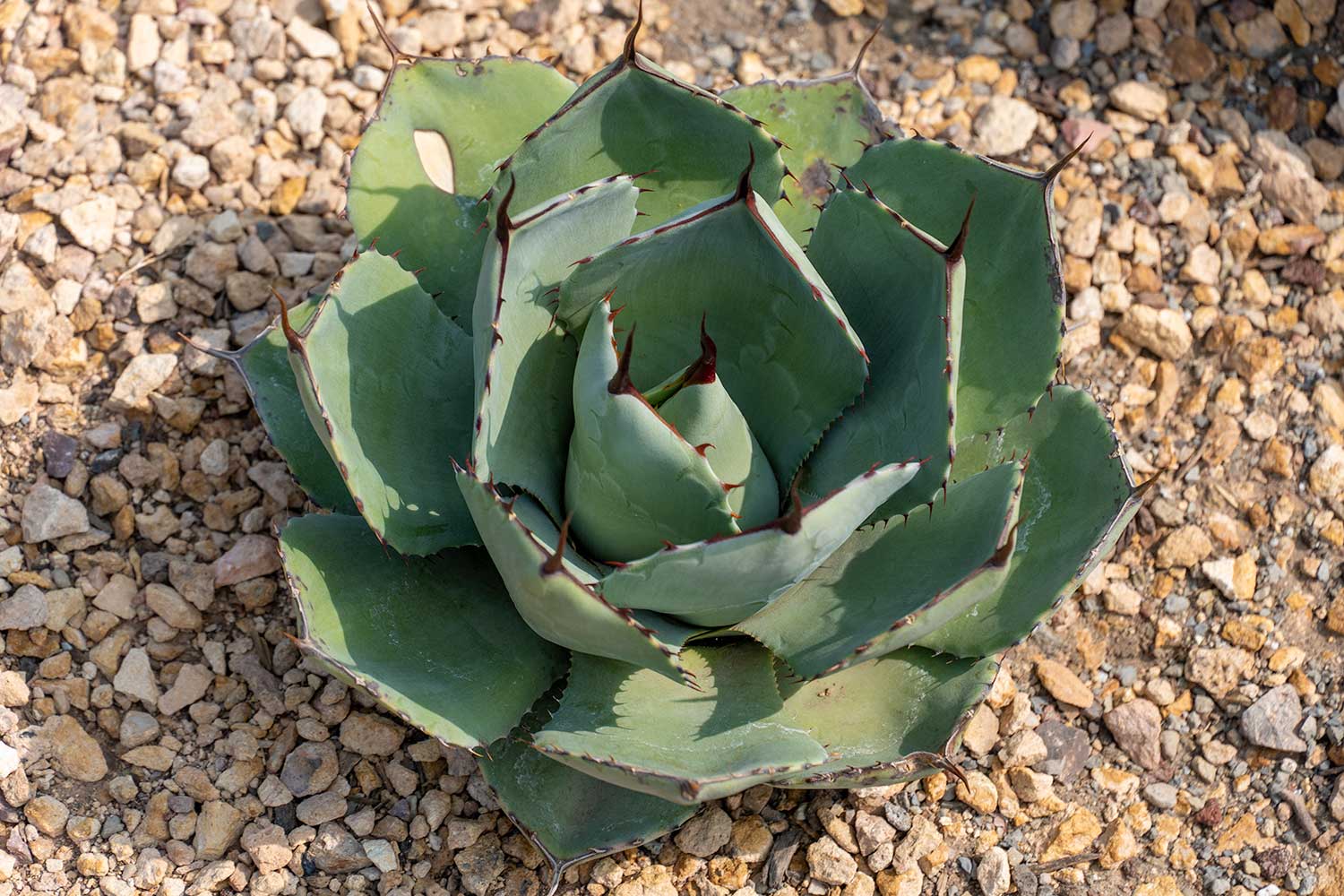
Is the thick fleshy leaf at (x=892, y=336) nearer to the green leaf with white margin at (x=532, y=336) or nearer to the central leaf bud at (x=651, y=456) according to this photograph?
the central leaf bud at (x=651, y=456)

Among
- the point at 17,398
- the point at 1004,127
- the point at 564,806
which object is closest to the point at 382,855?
the point at 564,806

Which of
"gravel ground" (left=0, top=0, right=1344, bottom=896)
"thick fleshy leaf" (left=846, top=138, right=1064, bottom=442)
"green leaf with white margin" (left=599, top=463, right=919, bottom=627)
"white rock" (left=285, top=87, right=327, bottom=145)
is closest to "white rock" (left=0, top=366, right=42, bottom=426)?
"gravel ground" (left=0, top=0, right=1344, bottom=896)

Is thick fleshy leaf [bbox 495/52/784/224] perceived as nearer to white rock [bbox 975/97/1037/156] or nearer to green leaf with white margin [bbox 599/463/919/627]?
green leaf with white margin [bbox 599/463/919/627]

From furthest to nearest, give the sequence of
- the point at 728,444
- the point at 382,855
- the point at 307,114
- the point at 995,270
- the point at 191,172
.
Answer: the point at 307,114
the point at 191,172
the point at 382,855
the point at 995,270
the point at 728,444

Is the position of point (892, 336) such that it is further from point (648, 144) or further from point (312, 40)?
point (312, 40)

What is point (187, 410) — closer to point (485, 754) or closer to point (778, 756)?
point (485, 754)
